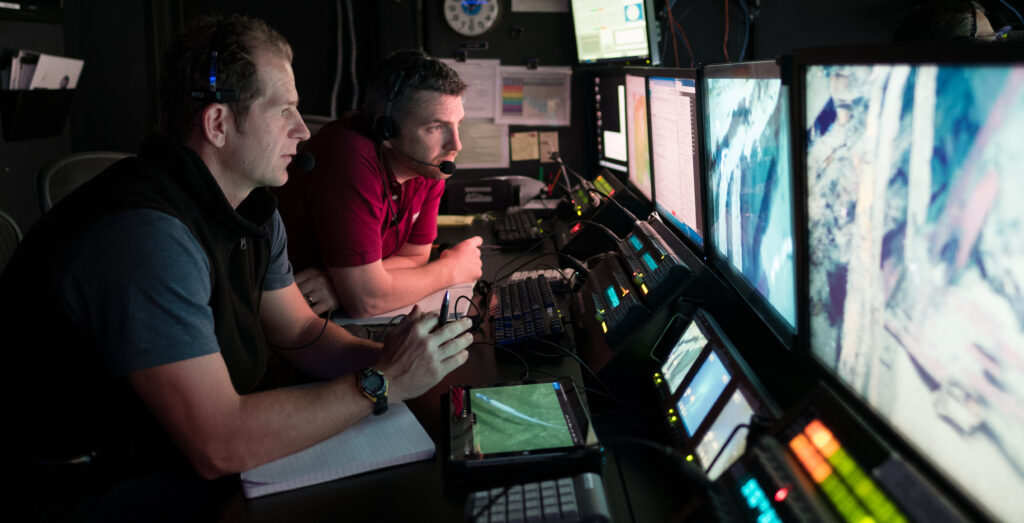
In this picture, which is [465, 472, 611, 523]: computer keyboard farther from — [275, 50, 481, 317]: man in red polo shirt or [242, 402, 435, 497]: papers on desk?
[275, 50, 481, 317]: man in red polo shirt

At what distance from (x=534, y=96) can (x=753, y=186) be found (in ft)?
6.89

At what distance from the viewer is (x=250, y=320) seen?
3.94ft

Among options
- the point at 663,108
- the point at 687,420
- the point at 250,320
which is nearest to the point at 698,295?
the point at 687,420

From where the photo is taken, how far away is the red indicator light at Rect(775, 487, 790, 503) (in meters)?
0.60

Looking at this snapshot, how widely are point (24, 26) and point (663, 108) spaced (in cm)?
243

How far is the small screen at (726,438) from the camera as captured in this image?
2.54 ft

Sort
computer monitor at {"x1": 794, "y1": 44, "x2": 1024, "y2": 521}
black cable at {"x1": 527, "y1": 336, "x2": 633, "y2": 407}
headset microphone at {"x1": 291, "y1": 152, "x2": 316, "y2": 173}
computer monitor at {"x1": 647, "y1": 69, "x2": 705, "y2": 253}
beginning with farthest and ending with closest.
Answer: headset microphone at {"x1": 291, "y1": 152, "x2": 316, "y2": 173}
computer monitor at {"x1": 647, "y1": 69, "x2": 705, "y2": 253}
black cable at {"x1": 527, "y1": 336, "x2": 633, "y2": 407}
computer monitor at {"x1": 794, "y1": 44, "x2": 1024, "y2": 521}

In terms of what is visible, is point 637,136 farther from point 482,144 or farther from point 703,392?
point 703,392

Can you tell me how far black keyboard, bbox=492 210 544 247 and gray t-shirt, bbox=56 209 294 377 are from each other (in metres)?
1.39

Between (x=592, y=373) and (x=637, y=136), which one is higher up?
(x=637, y=136)

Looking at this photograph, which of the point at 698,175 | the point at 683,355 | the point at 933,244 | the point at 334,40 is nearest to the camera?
the point at 933,244

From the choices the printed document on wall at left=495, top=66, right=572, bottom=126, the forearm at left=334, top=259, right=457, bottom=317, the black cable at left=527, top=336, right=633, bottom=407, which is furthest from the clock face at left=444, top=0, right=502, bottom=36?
the black cable at left=527, top=336, right=633, bottom=407

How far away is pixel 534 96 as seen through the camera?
298 cm

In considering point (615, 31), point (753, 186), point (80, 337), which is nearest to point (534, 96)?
point (615, 31)
